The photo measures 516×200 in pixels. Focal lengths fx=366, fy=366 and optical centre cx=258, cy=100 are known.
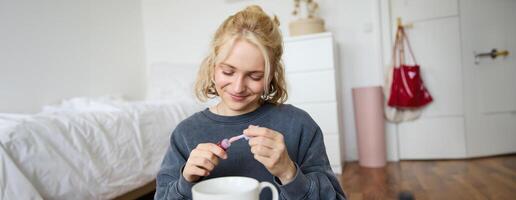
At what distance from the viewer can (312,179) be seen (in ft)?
1.94

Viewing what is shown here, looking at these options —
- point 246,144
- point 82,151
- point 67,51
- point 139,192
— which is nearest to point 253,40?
point 246,144

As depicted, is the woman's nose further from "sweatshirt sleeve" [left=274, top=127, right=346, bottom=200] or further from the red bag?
the red bag

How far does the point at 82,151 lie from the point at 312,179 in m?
1.13

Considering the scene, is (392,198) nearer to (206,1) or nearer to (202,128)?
(202,128)

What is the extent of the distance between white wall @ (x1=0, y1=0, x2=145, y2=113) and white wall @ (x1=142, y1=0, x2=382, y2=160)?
0.67 feet

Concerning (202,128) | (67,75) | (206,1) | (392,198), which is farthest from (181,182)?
(206,1)

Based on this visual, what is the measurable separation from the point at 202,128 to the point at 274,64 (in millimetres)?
185

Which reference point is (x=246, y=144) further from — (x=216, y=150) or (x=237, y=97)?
(x=216, y=150)

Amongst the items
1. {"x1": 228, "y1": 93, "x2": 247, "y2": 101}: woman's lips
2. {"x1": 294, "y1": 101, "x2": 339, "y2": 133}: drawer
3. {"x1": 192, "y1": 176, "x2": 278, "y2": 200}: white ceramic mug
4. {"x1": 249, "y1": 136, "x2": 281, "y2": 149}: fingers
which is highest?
{"x1": 228, "y1": 93, "x2": 247, "y2": 101}: woman's lips

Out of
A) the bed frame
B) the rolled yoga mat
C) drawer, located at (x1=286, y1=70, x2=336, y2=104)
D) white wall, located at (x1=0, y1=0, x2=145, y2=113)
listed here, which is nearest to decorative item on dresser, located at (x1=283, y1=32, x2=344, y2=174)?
drawer, located at (x1=286, y1=70, x2=336, y2=104)

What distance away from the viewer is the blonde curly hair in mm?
643

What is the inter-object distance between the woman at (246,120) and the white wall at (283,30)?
7.06 ft

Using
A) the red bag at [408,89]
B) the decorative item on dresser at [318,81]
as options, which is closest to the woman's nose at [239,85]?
the decorative item on dresser at [318,81]

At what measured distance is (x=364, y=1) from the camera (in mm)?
2799
